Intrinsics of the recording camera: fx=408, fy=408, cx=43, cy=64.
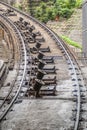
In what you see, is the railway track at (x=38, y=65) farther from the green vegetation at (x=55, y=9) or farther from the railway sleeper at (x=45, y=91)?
the green vegetation at (x=55, y=9)

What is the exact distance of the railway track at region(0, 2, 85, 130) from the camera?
13169mm

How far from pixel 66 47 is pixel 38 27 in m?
6.36

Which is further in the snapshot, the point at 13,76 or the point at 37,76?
the point at 13,76

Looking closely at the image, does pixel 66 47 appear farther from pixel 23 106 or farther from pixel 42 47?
pixel 23 106

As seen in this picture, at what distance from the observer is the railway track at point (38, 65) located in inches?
518

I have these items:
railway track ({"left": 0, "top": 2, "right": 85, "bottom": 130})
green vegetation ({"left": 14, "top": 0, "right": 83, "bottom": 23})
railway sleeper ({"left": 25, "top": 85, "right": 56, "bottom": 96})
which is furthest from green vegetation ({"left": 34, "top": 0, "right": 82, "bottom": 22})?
railway sleeper ({"left": 25, "top": 85, "right": 56, "bottom": 96})

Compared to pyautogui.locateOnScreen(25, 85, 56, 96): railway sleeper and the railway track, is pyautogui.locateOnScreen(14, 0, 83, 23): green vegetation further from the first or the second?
pyautogui.locateOnScreen(25, 85, 56, 96): railway sleeper

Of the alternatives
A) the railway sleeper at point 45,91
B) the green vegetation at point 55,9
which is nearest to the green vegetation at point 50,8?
the green vegetation at point 55,9

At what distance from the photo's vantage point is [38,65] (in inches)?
632

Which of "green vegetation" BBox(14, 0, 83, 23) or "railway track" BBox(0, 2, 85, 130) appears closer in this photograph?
"railway track" BBox(0, 2, 85, 130)

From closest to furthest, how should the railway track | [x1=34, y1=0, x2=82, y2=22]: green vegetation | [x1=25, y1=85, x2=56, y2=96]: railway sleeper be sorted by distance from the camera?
the railway track, [x1=25, y1=85, x2=56, y2=96]: railway sleeper, [x1=34, y1=0, x2=82, y2=22]: green vegetation

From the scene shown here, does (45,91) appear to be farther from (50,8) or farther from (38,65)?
(50,8)

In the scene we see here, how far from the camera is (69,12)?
34969mm

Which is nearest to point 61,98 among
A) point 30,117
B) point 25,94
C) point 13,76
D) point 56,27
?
point 25,94
